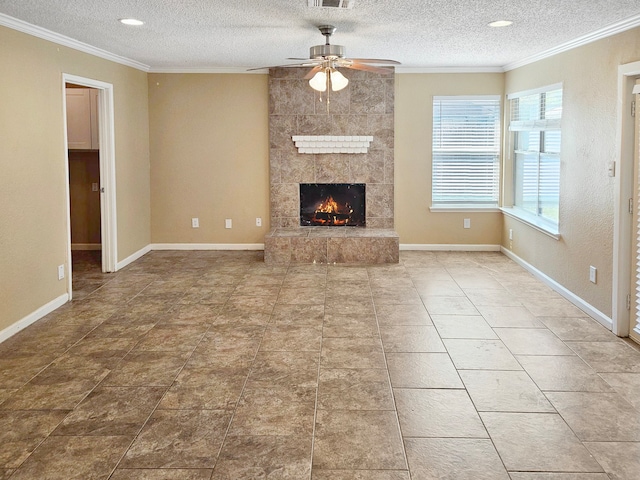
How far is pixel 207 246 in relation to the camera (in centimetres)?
859

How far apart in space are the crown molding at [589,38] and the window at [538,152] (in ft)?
1.13

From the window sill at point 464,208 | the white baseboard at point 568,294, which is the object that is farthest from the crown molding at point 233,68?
the white baseboard at point 568,294

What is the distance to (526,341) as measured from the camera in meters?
4.65

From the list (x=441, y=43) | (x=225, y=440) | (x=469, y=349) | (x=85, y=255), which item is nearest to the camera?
(x=225, y=440)

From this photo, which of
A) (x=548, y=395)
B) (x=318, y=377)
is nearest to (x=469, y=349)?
(x=548, y=395)

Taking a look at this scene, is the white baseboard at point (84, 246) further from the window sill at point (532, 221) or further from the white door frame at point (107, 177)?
the window sill at point (532, 221)

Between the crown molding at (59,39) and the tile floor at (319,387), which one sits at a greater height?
the crown molding at (59,39)

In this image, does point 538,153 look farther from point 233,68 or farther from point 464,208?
point 233,68

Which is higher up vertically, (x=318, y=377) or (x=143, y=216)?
(x=143, y=216)

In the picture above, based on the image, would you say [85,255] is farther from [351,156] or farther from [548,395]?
[548,395]

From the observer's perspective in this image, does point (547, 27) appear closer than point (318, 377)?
No

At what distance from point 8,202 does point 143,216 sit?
3.40 m

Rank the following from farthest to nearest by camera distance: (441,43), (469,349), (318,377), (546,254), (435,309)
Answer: (546,254), (441,43), (435,309), (469,349), (318,377)

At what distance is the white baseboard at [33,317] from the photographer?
15.7ft
